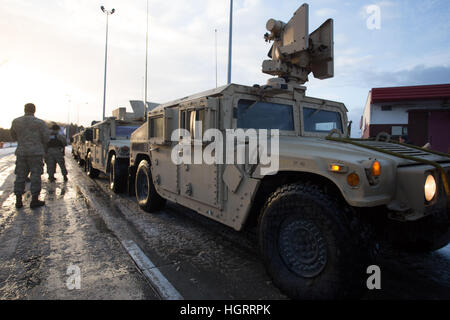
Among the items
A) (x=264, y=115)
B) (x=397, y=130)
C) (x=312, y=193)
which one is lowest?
(x=312, y=193)

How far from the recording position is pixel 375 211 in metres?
2.15

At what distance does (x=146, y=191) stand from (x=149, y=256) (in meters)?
2.18

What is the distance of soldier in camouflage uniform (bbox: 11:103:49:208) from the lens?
514 centimetres

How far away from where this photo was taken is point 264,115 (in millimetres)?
3260

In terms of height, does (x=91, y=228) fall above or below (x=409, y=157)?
below

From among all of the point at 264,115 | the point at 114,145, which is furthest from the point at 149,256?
the point at 114,145

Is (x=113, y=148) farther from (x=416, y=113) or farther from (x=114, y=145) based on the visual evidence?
(x=416, y=113)

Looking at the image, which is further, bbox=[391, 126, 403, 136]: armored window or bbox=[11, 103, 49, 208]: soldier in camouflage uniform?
→ bbox=[391, 126, 403, 136]: armored window

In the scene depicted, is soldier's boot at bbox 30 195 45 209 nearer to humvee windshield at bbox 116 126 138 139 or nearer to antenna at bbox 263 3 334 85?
humvee windshield at bbox 116 126 138 139

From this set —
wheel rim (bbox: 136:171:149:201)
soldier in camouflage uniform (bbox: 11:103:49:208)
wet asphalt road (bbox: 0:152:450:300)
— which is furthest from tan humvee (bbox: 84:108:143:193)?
wet asphalt road (bbox: 0:152:450:300)

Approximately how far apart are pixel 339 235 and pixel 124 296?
171 cm

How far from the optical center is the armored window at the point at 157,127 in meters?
4.22
